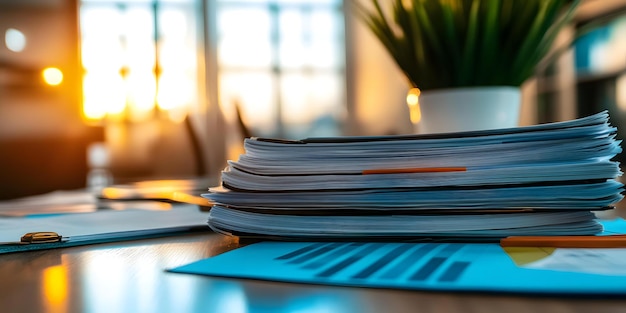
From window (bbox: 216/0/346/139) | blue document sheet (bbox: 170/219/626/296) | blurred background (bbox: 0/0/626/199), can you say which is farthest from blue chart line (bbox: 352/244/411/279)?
window (bbox: 216/0/346/139)

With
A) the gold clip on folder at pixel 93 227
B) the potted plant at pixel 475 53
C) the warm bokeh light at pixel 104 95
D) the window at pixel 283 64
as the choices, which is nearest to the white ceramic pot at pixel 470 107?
the potted plant at pixel 475 53

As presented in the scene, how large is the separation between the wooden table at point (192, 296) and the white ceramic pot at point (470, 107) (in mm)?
476

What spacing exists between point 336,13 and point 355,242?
13.5 feet

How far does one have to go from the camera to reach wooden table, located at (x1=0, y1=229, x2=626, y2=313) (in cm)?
22

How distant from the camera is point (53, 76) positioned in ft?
5.93

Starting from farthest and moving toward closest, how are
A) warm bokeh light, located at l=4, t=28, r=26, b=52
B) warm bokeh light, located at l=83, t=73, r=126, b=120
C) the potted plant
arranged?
warm bokeh light, located at l=83, t=73, r=126, b=120, warm bokeh light, located at l=4, t=28, r=26, b=52, the potted plant

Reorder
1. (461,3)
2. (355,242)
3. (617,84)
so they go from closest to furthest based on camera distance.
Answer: (355,242), (461,3), (617,84)

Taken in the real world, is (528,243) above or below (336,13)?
below

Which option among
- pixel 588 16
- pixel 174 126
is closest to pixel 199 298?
pixel 588 16

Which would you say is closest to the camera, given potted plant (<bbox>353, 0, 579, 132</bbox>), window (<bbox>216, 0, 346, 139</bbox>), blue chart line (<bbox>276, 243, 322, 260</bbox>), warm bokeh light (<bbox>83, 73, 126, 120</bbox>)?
blue chart line (<bbox>276, 243, 322, 260</bbox>)

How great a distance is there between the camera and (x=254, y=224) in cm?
40

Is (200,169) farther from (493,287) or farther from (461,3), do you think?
(493,287)

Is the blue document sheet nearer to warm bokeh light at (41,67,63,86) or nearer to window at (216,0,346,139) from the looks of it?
warm bokeh light at (41,67,63,86)

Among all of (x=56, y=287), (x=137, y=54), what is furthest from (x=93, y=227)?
(x=137, y=54)
